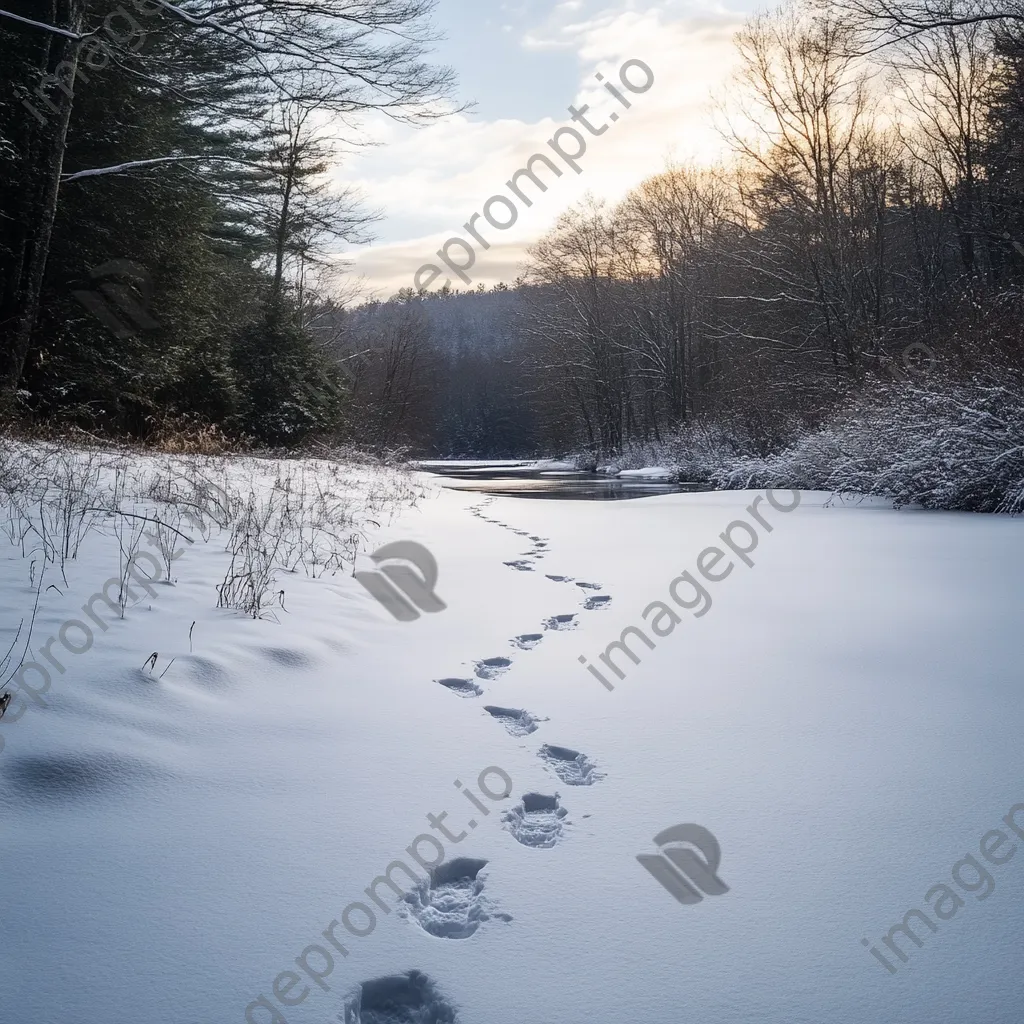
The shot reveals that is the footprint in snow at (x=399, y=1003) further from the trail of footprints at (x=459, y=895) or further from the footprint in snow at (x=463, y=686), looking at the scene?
the footprint in snow at (x=463, y=686)

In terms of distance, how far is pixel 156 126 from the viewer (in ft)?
32.7

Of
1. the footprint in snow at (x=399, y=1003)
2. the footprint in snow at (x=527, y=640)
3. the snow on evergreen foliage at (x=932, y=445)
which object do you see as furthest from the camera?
the snow on evergreen foliage at (x=932, y=445)

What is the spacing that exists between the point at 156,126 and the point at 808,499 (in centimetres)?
1061

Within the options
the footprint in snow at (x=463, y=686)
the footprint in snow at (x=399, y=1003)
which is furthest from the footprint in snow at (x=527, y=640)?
the footprint in snow at (x=399, y=1003)

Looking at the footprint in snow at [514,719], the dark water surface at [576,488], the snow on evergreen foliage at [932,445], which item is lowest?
the footprint in snow at [514,719]

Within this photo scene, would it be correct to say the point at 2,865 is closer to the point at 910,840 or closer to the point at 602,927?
the point at 602,927

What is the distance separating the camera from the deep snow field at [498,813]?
96 cm

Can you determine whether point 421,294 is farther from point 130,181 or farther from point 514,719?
point 514,719

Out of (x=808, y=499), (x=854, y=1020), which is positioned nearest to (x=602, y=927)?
(x=854, y=1020)

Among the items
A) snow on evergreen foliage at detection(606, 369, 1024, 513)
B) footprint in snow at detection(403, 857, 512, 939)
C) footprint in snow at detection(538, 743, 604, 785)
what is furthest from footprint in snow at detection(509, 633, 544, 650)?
snow on evergreen foliage at detection(606, 369, 1024, 513)

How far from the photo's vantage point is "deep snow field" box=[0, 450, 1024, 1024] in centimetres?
96

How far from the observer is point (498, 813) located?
1.44m

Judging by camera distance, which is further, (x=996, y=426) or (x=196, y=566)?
(x=996, y=426)

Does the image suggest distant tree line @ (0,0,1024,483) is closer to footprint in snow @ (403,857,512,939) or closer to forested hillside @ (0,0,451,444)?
forested hillside @ (0,0,451,444)
